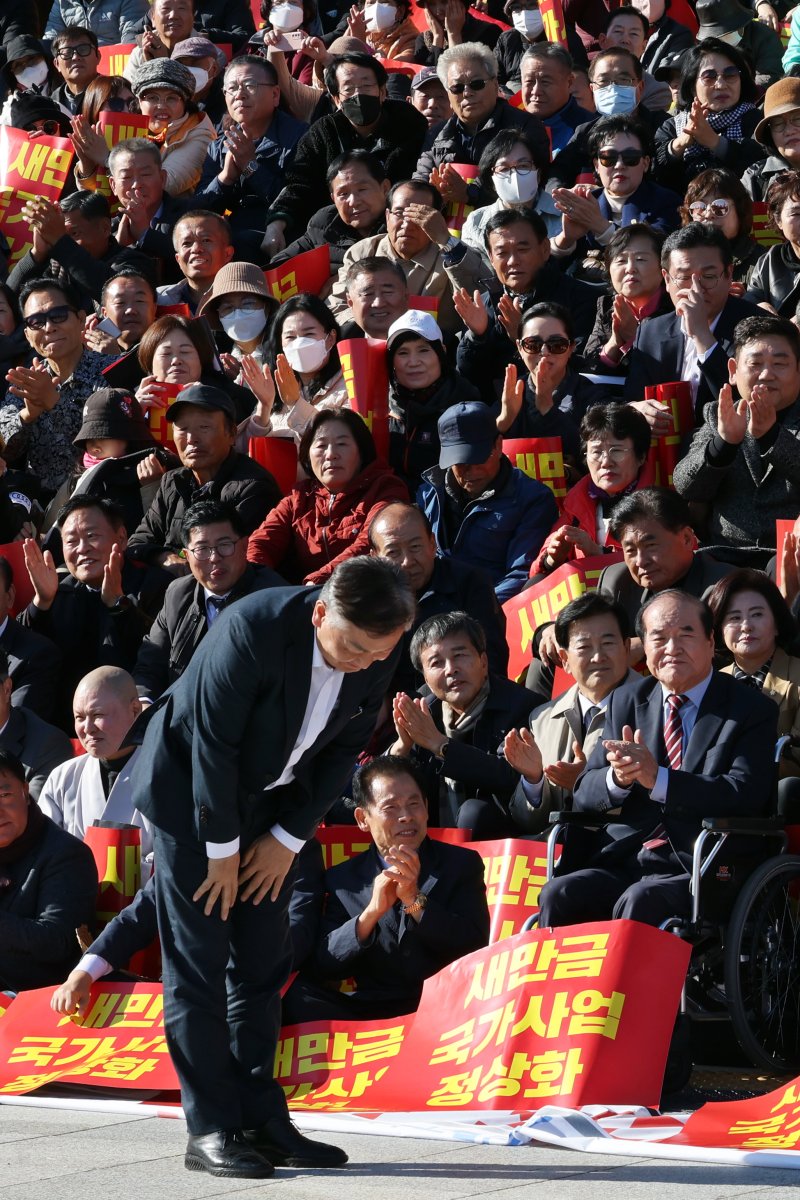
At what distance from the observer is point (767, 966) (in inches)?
225

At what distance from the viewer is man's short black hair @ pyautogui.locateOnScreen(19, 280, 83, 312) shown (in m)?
9.96

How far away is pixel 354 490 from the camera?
8125 millimetres

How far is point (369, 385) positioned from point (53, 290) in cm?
226

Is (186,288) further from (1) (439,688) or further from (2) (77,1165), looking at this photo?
(2) (77,1165)

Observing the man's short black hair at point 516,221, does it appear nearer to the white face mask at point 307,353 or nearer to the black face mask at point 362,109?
the white face mask at point 307,353

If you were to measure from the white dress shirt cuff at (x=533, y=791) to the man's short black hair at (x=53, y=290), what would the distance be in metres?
4.60

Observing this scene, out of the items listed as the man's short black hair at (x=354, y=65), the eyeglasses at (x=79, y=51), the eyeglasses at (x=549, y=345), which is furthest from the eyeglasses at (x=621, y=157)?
the eyeglasses at (x=79, y=51)

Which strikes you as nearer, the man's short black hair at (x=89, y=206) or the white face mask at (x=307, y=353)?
the white face mask at (x=307, y=353)

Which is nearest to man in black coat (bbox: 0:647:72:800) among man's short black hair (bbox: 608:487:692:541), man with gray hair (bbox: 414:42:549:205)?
man's short black hair (bbox: 608:487:692:541)

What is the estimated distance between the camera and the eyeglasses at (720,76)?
1025 centimetres

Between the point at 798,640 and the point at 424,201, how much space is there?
12.5 feet

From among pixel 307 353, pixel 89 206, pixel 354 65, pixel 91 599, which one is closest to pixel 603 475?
pixel 307 353

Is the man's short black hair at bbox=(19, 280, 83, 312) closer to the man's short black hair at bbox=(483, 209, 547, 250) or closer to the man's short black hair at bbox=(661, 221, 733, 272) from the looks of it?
the man's short black hair at bbox=(483, 209, 547, 250)

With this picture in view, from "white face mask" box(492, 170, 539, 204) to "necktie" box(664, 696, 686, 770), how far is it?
14.7 ft
